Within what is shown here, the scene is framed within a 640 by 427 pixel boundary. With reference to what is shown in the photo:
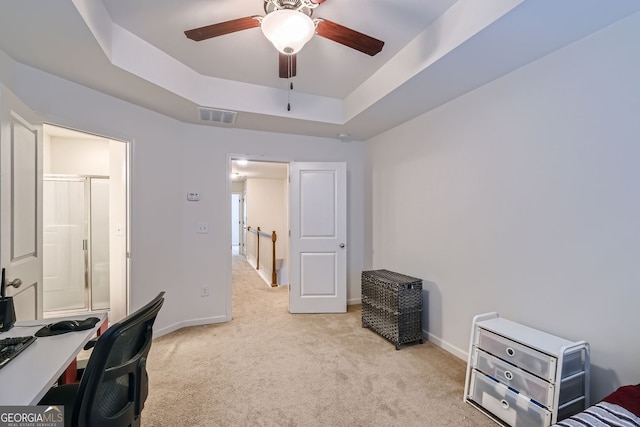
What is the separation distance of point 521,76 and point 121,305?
157 inches

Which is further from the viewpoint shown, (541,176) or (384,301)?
(384,301)

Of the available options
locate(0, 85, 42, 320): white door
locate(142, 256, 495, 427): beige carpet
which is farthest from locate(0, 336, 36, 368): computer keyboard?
locate(142, 256, 495, 427): beige carpet

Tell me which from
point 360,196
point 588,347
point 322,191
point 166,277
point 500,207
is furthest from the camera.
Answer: point 360,196

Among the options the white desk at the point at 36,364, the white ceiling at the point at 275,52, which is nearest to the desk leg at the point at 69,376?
the white desk at the point at 36,364

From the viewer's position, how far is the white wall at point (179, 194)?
2.88 metres

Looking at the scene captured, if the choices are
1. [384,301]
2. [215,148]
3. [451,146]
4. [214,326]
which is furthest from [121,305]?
[451,146]

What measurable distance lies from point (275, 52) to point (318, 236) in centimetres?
217

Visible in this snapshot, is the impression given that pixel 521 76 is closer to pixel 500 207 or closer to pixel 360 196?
pixel 500 207

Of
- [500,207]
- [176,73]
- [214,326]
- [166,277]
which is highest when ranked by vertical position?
[176,73]

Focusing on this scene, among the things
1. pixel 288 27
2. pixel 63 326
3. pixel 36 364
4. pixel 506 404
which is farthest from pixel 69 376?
pixel 506 404

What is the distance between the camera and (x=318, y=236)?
152 inches

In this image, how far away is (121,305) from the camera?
9.77ft

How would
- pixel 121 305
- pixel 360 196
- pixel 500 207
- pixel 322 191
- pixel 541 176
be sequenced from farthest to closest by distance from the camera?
pixel 360 196, pixel 322 191, pixel 121 305, pixel 500 207, pixel 541 176

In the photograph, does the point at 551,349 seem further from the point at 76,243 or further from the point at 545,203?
the point at 76,243
